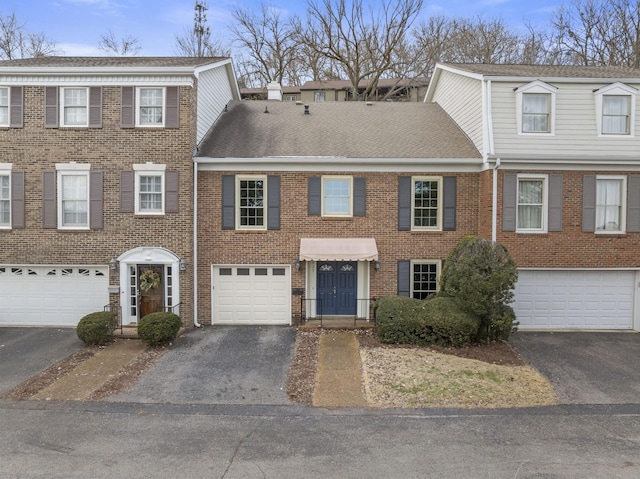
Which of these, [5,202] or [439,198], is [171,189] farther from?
[439,198]

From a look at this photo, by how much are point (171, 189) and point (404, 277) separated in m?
7.80

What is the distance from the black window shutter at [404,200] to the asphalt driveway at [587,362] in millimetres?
4727

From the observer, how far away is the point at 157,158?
42.3 feet

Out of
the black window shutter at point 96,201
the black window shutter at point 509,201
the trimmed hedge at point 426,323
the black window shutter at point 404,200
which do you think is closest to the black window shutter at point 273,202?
the black window shutter at point 404,200

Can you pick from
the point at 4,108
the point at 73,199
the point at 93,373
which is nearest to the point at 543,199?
the point at 93,373

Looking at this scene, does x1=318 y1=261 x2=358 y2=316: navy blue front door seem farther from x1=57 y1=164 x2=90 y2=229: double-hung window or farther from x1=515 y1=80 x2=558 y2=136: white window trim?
x1=57 y1=164 x2=90 y2=229: double-hung window

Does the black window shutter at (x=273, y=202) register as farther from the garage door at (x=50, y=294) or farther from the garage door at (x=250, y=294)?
the garage door at (x=50, y=294)

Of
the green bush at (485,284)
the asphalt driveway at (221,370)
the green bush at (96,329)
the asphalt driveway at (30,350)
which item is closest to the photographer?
the asphalt driveway at (221,370)

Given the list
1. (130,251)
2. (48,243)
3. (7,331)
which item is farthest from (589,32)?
(7,331)

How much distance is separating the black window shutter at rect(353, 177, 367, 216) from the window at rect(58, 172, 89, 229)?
836 centimetres

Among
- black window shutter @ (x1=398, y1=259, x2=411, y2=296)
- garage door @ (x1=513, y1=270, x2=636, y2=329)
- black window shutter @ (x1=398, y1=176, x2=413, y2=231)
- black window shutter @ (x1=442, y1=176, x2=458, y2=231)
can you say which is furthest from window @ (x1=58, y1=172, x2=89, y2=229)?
garage door @ (x1=513, y1=270, x2=636, y2=329)

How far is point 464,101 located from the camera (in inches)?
583

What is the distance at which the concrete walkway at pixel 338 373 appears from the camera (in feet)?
26.8

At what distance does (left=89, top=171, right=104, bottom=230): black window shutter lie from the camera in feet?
42.4
